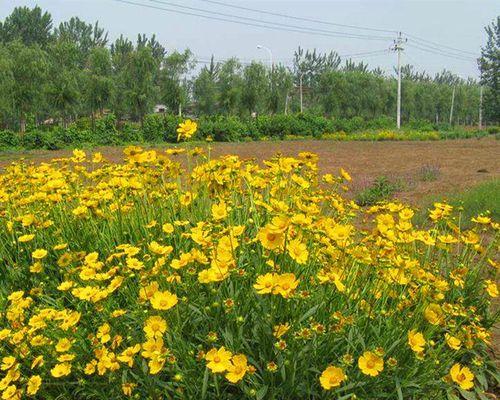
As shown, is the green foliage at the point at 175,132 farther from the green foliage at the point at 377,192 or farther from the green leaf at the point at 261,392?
the green leaf at the point at 261,392

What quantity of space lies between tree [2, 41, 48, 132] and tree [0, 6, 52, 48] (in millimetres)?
33593

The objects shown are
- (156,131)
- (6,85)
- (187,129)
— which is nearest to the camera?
(187,129)

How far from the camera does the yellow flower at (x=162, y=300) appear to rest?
5.16 feet

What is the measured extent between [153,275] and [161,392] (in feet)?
1.36

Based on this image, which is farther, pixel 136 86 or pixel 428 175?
pixel 136 86

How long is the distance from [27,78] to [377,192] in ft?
77.9

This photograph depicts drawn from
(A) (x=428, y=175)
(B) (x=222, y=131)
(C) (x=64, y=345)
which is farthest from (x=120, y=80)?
(C) (x=64, y=345)

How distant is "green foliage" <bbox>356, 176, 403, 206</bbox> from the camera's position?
290 inches

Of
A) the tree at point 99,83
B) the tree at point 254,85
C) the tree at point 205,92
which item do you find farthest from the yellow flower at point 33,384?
the tree at point 205,92

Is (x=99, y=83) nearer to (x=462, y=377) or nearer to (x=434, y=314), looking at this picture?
(x=434, y=314)

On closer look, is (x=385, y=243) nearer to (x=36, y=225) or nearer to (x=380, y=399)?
(x=380, y=399)

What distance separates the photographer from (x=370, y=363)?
5.03 feet

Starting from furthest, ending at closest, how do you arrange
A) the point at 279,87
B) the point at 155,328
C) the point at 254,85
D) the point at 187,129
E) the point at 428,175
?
the point at 279,87 → the point at 254,85 → the point at 428,175 → the point at 187,129 → the point at 155,328

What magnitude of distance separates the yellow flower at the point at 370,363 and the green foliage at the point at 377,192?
553cm
